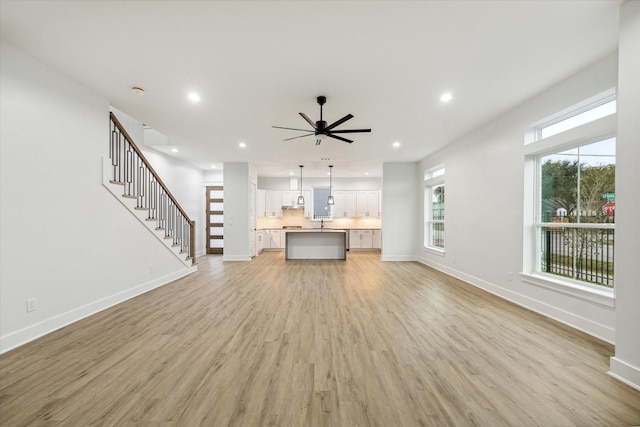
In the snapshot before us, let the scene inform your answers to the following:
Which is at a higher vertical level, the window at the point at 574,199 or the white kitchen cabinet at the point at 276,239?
the window at the point at 574,199

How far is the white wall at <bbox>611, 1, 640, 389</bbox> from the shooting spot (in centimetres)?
204

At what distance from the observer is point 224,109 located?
4145mm

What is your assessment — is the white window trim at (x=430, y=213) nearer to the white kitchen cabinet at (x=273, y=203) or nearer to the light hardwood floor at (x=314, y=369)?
the light hardwood floor at (x=314, y=369)

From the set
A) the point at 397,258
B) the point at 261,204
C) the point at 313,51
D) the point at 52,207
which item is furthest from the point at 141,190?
the point at 397,258

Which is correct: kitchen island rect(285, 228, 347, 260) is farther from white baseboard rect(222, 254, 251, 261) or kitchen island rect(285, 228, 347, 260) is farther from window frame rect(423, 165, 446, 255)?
window frame rect(423, 165, 446, 255)

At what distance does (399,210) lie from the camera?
8.05 meters

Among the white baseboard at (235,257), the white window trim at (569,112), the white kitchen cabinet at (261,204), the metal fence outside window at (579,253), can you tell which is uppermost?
the white window trim at (569,112)

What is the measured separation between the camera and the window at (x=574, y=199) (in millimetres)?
2980

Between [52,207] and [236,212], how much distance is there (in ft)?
16.3

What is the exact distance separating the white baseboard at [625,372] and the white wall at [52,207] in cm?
542

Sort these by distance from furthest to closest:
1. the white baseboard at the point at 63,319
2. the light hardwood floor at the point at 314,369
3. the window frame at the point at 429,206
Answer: the window frame at the point at 429,206 < the white baseboard at the point at 63,319 < the light hardwood floor at the point at 314,369

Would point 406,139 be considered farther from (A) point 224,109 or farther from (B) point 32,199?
(B) point 32,199

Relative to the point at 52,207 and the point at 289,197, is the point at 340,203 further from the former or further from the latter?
the point at 52,207

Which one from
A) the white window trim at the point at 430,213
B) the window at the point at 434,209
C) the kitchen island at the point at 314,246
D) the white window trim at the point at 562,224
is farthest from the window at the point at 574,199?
the kitchen island at the point at 314,246
